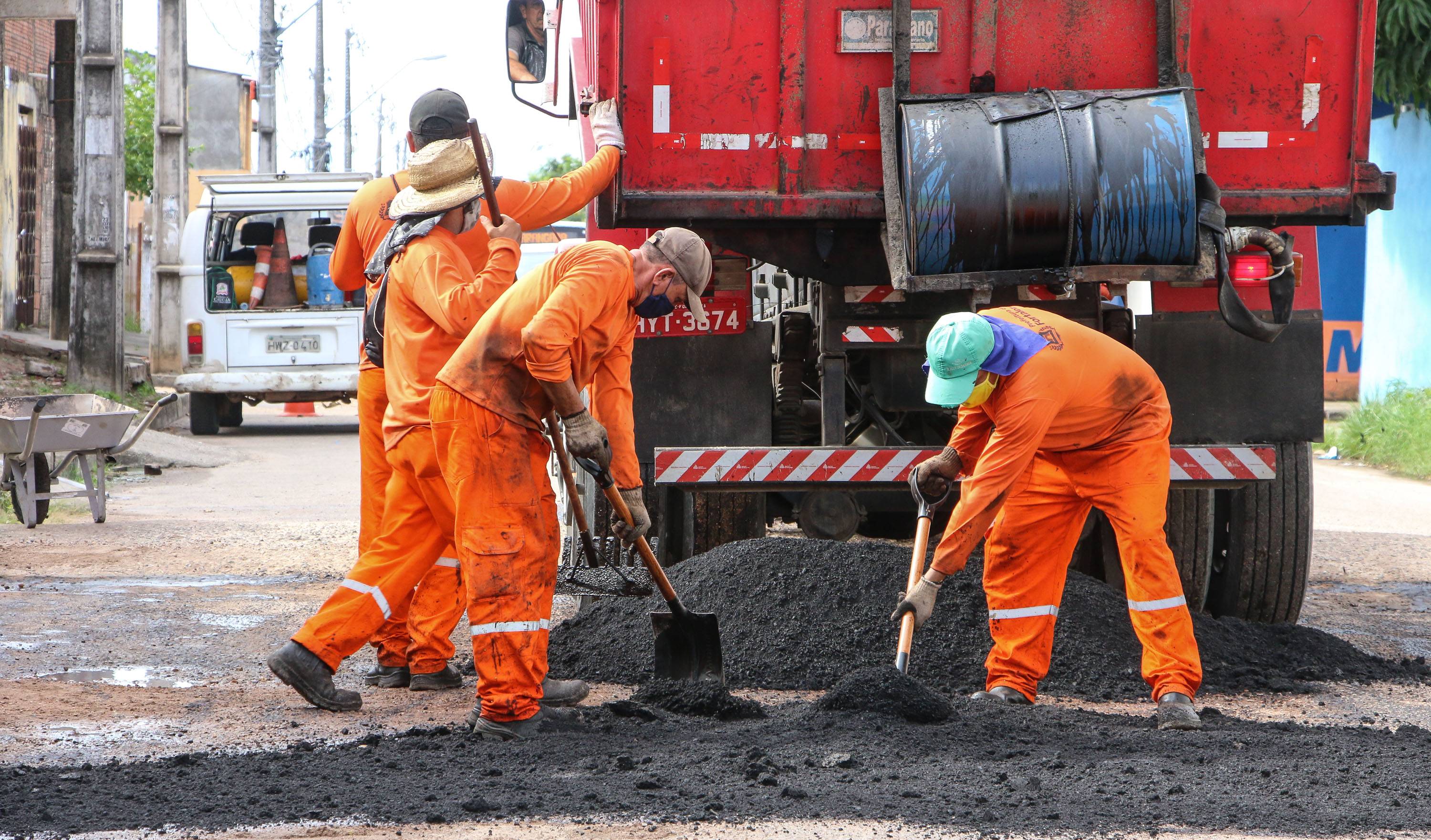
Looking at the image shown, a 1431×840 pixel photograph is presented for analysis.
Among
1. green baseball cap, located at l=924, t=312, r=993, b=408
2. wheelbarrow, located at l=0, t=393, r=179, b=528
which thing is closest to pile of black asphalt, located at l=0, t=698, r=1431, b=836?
green baseball cap, located at l=924, t=312, r=993, b=408

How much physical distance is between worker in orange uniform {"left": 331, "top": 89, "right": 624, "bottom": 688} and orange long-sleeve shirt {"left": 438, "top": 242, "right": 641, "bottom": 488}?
2.58 ft

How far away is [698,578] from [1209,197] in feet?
7.56

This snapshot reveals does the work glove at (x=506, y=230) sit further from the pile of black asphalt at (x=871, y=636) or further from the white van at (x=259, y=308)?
the white van at (x=259, y=308)

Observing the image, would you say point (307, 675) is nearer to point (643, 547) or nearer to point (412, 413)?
point (412, 413)

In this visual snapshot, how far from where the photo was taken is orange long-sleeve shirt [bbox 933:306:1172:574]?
4344 mm

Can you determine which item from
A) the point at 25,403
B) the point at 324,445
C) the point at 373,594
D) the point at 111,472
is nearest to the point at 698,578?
the point at 373,594

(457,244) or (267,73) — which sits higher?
(267,73)

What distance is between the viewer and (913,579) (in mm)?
4590

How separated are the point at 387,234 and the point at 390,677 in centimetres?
156

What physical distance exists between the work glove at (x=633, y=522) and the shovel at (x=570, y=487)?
0.16m

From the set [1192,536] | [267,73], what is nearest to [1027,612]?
[1192,536]

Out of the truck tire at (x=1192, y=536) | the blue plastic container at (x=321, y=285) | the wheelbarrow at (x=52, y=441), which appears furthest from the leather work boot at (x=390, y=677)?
the blue plastic container at (x=321, y=285)

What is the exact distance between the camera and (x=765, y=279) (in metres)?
6.59

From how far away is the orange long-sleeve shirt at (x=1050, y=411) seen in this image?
434 centimetres
